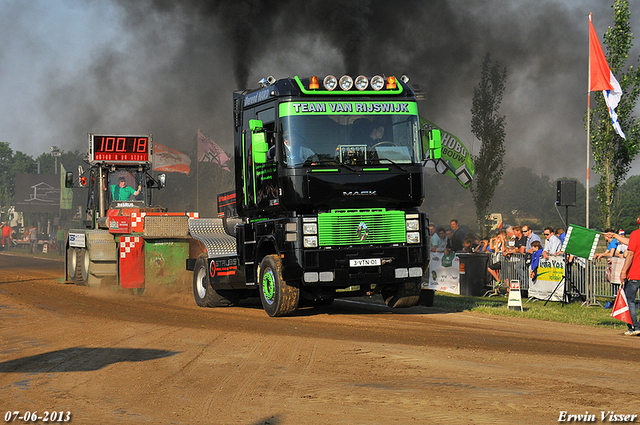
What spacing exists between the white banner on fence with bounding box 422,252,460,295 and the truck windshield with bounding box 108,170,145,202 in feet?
25.8

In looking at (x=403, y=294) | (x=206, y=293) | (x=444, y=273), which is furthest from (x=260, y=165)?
(x=444, y=273)

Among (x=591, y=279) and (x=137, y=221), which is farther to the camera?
(x=137, y=221)

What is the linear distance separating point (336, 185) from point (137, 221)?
6.85 meters

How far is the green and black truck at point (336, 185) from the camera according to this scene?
1165cm


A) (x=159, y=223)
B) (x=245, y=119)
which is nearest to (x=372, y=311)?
(x=245, y=119)

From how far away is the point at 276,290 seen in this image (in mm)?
12281

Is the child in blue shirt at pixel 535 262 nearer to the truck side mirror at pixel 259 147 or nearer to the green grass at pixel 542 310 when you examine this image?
the green grass at pixel 542 310

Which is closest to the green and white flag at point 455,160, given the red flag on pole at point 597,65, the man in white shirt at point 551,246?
the red flag on pole at point 597,65

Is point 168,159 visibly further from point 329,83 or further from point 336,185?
point 336,185

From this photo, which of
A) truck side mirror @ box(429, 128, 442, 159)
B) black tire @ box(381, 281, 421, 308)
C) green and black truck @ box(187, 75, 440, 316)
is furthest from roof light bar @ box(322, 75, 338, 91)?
black tire @ box(381, 281, 421, 308)

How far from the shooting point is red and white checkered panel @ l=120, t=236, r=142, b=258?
16.8m

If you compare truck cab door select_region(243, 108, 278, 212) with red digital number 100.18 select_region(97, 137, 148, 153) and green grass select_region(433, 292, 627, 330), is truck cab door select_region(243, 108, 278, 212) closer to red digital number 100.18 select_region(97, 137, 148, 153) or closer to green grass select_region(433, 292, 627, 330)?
green grass select_region(433, 292, 627, 330)

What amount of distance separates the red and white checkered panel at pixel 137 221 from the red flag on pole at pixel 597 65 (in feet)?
46.6

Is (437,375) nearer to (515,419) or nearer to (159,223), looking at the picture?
(515,419)
